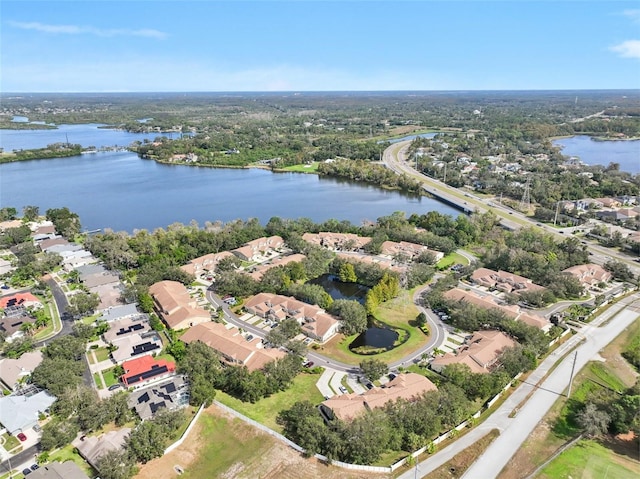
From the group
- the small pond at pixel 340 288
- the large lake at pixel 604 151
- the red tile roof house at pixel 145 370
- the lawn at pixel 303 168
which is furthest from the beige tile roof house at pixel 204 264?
the large lake at pixel 604 151

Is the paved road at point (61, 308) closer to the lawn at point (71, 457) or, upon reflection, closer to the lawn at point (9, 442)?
the lawn at point (9, 442)

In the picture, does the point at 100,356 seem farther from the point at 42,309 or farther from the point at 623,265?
the point at 623,265

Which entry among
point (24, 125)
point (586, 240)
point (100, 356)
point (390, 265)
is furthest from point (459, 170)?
point (24, 125)

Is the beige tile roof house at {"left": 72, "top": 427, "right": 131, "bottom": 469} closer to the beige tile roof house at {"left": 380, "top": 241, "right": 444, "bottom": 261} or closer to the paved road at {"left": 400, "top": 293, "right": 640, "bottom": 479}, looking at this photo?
the paved road at {"left": 400, "top": 293, "right": 640, "bottom": 479}

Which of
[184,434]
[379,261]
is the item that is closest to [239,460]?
[184,434]

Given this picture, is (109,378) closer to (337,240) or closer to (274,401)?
(274,401)
